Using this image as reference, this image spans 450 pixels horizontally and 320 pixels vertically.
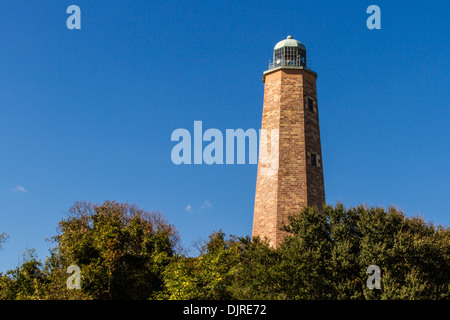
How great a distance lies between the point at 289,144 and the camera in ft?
136

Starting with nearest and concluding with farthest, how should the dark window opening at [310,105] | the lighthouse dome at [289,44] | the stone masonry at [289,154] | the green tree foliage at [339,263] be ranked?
the green tree foliage at [339,263] → the stone masonry at [289,154] → the dark window opening at [310,105] → the lighthouse dome at [289,44]

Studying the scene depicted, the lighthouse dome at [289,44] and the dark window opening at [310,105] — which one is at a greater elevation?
the lighthouse dome at [289,44]

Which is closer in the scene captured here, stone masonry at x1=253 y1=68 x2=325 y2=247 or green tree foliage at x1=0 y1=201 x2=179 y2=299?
green tree foliage at x1=0 y1=201 x2=179 y2=299

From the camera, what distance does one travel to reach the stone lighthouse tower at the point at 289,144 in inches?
1574

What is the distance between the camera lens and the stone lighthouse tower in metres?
40.0

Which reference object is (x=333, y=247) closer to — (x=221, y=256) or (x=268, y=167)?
(x=221, y=256)

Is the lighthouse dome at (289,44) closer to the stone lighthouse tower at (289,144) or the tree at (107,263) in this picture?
the stone lighthouse tower at (289,144)

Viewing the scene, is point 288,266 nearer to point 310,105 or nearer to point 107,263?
point 107,263
